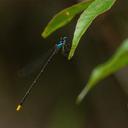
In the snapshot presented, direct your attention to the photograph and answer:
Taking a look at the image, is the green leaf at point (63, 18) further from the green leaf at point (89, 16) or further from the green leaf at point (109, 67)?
the green leaf at point (109, 67)

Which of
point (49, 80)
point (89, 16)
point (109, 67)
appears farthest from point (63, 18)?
point (49, 80)

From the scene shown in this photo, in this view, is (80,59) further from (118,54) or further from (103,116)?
(118,54)

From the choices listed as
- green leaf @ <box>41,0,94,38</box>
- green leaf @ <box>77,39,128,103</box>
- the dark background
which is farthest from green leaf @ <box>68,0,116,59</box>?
the dark background

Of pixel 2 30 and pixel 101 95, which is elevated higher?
pixel 2 30

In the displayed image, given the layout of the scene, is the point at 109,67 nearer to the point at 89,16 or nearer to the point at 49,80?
the point at 89,16

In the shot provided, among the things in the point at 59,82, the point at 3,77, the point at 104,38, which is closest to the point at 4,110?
the point at 3,77
